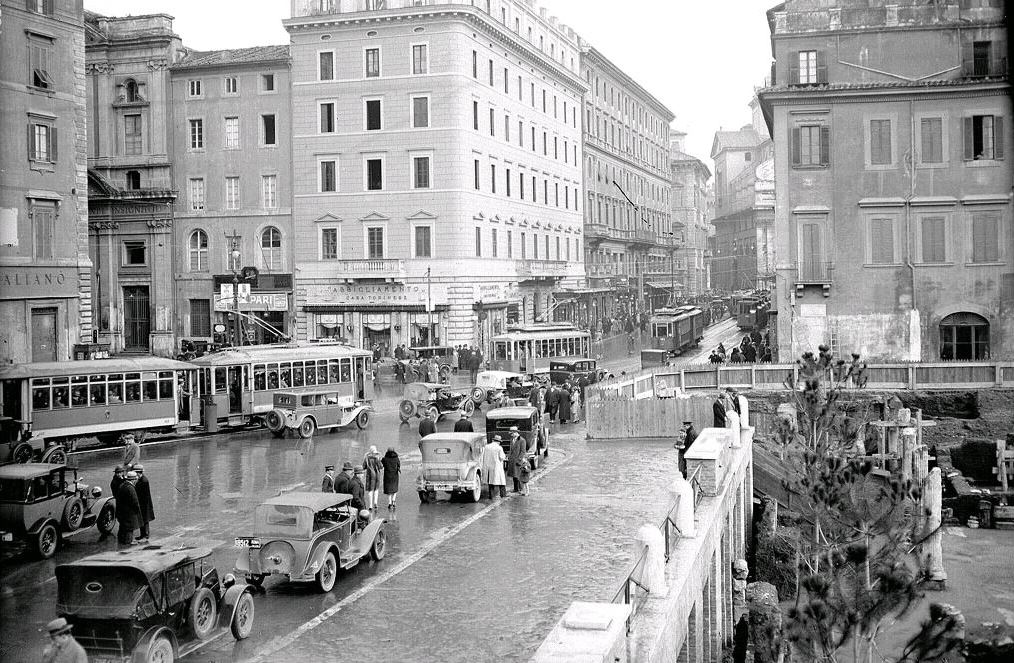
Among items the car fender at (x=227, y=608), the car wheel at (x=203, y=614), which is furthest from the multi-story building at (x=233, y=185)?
the car wheel at (x=203, y=614)

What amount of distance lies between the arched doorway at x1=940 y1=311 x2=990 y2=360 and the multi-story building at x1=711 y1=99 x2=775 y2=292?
57.0 m

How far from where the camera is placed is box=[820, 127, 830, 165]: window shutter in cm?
4059

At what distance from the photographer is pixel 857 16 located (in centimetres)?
4016

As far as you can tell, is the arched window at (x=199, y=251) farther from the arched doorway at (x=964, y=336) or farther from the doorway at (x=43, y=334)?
the arched doorway at (x=964, y=336)

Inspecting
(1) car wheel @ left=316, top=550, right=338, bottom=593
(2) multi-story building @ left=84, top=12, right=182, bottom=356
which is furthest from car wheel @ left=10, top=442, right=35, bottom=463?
(2) multi-story building @ left=84, top=12, right=182, bottom=356

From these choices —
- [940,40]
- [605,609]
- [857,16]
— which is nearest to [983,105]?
[940,40]

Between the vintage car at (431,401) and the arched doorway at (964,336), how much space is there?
19.1 meters

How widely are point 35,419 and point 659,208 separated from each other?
3203 inches

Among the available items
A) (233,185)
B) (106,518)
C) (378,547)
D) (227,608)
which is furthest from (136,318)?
(227,608)

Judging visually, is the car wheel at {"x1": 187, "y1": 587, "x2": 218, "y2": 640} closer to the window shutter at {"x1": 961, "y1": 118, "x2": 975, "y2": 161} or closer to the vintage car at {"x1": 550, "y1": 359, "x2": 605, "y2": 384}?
the vintage car at {"x1": 550, "y1": 359, "x2": 605, "y2": 384}

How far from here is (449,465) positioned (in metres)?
21.4

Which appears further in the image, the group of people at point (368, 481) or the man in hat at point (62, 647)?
the group of people at point (368, 481)

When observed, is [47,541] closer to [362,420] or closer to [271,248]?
[362,420]

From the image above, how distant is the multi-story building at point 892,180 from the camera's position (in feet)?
130
